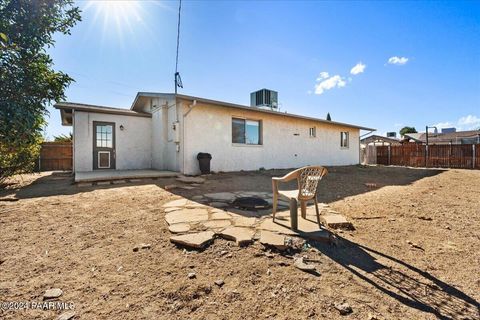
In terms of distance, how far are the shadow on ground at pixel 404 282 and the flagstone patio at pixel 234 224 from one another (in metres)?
0.29

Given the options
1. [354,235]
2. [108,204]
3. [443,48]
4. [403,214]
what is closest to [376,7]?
[443,48]

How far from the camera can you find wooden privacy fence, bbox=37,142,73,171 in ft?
36.1

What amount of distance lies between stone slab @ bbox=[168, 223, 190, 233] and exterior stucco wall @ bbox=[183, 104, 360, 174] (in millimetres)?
4935

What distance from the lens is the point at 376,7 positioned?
7145 mm

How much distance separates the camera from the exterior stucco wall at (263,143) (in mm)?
7769

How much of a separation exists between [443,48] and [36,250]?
48.5 ft

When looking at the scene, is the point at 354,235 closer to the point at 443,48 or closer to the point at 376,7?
the point at 376,7

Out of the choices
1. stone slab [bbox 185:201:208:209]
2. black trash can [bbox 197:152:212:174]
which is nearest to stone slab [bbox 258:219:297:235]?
stone slab [bbox 185:201:208:209]

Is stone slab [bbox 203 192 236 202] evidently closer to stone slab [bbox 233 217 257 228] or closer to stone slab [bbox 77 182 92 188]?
stone slab [bbox 233 217 257 228]

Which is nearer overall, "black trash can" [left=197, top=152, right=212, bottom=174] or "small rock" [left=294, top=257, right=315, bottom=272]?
"small rock" [left=294, top=257, right=315, bottom=272]

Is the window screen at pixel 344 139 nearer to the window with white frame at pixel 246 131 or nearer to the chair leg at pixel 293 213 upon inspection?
the window with white frame at pixel 246 131

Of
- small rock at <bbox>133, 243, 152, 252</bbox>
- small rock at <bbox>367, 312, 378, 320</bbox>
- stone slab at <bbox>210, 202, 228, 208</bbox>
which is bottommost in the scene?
small rock at <bbox>367, 312, 378, 320</bbox>

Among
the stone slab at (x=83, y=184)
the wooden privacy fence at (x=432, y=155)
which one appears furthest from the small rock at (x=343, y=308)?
the wooden privacy fence at (x=432, y=155)

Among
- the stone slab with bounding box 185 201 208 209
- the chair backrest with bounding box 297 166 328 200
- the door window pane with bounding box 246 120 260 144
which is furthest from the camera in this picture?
the door window pane with bounding box 246 120 260 144
